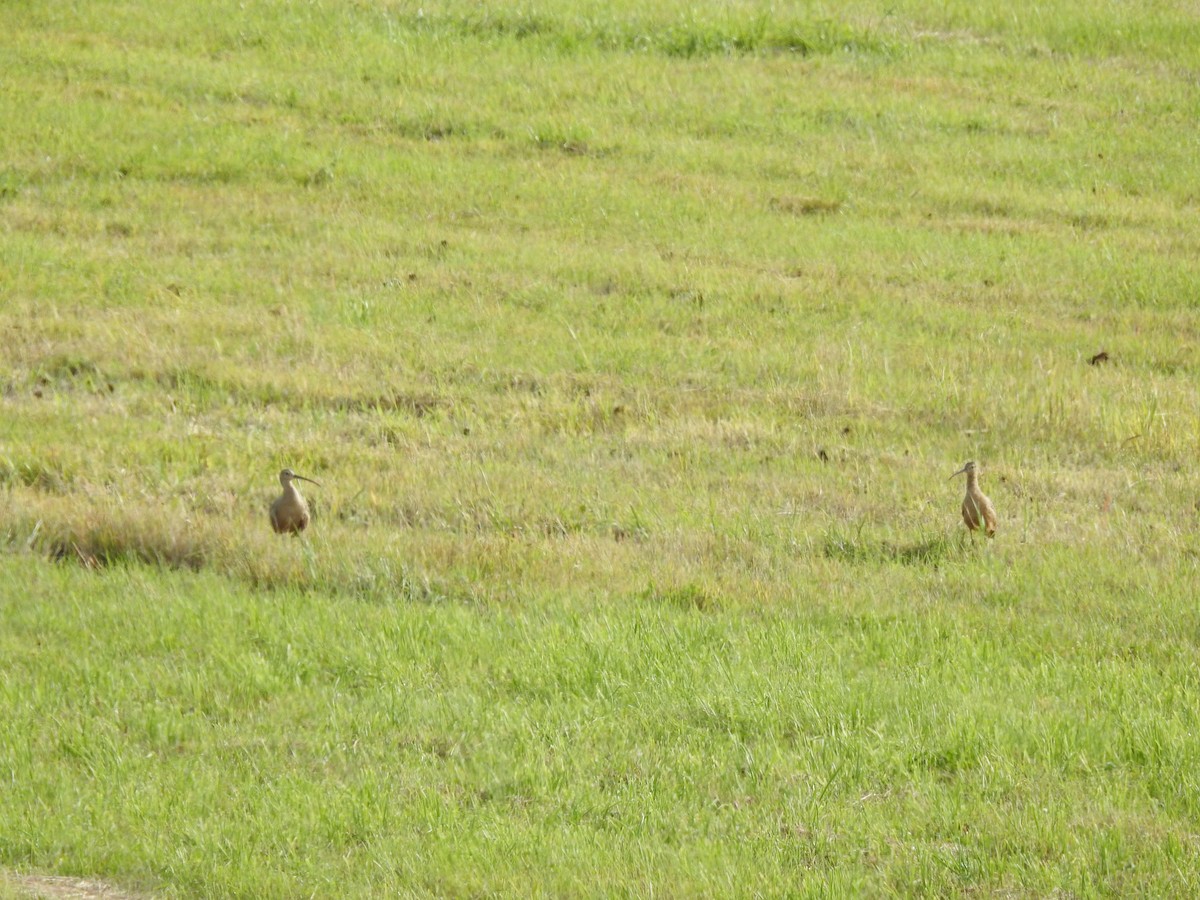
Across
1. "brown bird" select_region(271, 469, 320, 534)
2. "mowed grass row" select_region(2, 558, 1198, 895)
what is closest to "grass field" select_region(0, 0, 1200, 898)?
"mowed grass row" select_region(2, 558, 1198, 895)

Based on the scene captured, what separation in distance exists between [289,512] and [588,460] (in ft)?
6.40

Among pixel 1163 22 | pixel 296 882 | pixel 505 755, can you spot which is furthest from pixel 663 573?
pixel 1163 22

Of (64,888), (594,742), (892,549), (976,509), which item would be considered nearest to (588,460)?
(892,549)

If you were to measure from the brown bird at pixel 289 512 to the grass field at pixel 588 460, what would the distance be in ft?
0.42

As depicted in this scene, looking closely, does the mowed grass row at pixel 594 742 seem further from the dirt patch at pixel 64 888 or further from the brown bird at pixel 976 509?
the brown bird at pixel 976 509

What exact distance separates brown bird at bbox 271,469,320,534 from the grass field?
0.42ft

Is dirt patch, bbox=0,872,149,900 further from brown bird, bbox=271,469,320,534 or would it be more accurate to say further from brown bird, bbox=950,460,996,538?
brown bird, bbox=950,460,996,538

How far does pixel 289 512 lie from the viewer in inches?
286

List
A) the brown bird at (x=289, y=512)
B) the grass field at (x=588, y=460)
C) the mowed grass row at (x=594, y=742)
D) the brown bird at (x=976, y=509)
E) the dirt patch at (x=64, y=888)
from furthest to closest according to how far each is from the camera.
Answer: the brown bird at (x=976, y=509), the brown bird at (x=289, y=512), the grass field at (x=588, y=460), the mowed grass row at (x=594, y=742), the dirt patch at (x=64, y=888)

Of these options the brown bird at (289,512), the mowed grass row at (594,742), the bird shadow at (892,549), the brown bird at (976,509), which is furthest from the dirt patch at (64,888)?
the brown bird at (976,509)

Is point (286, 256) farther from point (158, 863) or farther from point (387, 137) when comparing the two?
point (158, 863)

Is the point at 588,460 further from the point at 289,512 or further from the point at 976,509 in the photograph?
the point at 976,509

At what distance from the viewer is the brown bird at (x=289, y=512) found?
23.9ft

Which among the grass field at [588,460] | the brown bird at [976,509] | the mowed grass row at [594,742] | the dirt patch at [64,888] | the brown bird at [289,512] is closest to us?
the dirt patch at [64,888]
